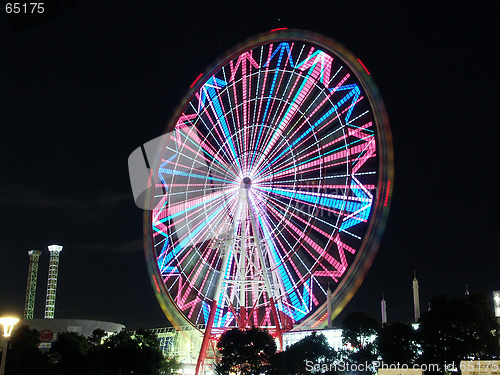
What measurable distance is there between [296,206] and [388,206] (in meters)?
5.63

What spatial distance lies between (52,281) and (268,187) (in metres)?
68.9

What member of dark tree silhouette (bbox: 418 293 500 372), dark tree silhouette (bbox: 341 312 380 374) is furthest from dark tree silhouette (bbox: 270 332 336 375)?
dark tree silhouette (bbox: 418 293 500 372)

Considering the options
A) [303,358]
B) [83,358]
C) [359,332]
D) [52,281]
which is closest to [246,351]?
[303,358]

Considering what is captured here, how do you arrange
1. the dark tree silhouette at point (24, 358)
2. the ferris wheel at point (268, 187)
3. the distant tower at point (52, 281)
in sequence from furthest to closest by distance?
the distant tower at point (52, 281) < the dark tree silhouette at point (24, 358) < the ferris wheel at point (268, 187)

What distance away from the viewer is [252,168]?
38031 mm

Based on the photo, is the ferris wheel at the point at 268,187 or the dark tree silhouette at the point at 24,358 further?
the dark tree silhouette at the point at 24,358

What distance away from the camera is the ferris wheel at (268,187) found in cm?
3497

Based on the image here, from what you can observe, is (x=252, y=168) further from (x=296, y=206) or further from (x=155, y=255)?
(x=155, y=255)

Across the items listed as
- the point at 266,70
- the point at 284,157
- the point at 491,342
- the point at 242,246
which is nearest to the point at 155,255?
the point at 242,246

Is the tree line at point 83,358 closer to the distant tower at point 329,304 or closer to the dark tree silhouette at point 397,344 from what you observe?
the distant tower at point 329,304

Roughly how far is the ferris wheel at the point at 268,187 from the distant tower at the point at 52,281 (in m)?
58.3

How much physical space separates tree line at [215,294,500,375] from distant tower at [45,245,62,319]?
6226 cm

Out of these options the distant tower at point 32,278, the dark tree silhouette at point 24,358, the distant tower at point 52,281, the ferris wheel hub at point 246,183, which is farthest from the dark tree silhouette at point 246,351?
the distant tower at point 32,278

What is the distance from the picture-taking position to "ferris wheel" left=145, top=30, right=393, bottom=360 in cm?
3497
